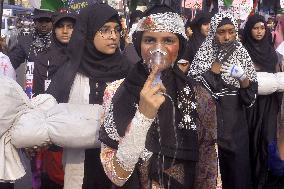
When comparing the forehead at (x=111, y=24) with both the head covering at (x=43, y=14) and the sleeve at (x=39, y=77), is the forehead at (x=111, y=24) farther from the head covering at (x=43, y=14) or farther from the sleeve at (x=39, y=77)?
the head covering at (x=43, y=14)

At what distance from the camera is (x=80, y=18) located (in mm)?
3617

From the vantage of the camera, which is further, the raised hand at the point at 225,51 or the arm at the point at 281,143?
the raised hand at the point at 225,51

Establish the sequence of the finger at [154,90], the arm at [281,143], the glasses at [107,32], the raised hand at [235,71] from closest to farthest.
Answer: the finger at [154,90]
the arm at [281,143]
the glasses at [107,32]
the raised hand at [235,71]

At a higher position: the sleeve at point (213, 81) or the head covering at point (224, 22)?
the head covering at point (224, 22)

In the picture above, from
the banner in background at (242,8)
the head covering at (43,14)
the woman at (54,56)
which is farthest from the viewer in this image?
the banner in background at (242,8)

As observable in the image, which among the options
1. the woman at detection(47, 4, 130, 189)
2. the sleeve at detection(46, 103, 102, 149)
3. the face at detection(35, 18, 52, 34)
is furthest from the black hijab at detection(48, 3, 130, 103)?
the face at detection(35, 18, 52, 34)

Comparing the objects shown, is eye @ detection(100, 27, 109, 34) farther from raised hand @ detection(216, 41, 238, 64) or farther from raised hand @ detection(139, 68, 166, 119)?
raised hand @ detection(139, 68, 166, 119)

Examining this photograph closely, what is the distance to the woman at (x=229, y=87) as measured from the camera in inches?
164

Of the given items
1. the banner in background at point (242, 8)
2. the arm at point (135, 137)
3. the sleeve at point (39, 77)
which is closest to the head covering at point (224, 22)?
the sleeve at point (39, 77)

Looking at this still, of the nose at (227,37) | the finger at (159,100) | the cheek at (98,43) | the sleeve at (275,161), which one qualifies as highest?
the nose at (227,37)

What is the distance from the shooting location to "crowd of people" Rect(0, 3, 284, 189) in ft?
7.06

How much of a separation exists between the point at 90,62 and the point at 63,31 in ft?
5.62

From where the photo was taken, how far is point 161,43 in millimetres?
2166

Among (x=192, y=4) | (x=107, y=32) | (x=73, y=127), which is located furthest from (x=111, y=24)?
(x=192, y=4)
